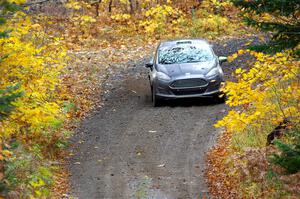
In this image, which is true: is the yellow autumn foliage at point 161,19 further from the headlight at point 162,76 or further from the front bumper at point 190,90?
the front bumper at point 190,90

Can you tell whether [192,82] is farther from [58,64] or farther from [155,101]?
[58,64]

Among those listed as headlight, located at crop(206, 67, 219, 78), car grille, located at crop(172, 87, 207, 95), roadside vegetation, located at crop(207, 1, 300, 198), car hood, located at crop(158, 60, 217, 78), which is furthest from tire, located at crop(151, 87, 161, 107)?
roadside vegetation, located at crop(207, 1, 300, 198)

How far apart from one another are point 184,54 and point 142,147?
4.52m

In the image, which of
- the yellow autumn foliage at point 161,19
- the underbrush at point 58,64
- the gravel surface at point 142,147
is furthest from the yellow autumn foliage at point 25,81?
the yellow autumn foliage at point 161,19

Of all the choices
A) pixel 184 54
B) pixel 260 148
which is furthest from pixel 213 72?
pixel 260 148

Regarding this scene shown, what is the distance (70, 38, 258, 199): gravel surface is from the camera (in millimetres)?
10898

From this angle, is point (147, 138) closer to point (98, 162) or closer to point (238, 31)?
point (98, 162)

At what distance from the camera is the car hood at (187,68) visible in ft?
52.0

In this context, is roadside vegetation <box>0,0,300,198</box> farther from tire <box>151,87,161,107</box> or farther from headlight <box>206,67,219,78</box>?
tire <box>151,87,161,107</box>

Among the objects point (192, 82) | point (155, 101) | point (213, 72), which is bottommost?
point (155, 101)

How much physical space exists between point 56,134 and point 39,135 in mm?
804

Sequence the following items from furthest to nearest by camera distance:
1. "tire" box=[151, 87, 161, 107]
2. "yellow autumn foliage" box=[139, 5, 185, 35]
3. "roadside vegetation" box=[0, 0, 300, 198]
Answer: "yellow autumn foliage" box=[139, 5, 185, 35], "tire" box=[151, 87, 161, 107], "roadside vegetation" box=[0, 0, 300, 198]

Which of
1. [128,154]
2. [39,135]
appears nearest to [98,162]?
[128,154]

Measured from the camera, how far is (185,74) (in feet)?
51.9
